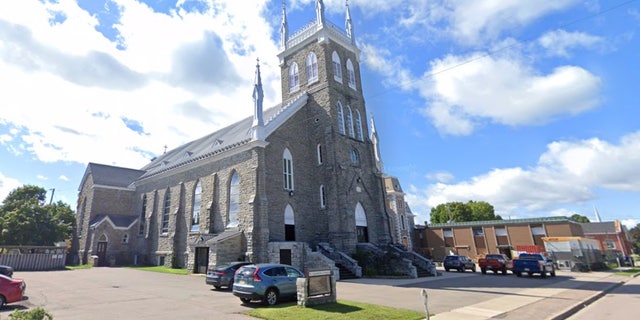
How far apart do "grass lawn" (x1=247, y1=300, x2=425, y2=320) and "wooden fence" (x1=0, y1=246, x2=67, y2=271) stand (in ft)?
105

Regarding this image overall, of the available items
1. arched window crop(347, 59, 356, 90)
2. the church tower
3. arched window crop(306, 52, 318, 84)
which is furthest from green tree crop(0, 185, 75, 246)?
arched window crop(347, 59, 356, 90)

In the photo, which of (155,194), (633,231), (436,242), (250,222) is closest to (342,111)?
(250,222)

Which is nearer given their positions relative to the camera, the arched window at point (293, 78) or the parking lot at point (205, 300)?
the parking lot at point (205, 300)

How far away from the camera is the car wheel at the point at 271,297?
12.7 meters

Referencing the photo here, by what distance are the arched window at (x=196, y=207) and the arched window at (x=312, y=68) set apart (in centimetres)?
1437

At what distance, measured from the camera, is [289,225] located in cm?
2683

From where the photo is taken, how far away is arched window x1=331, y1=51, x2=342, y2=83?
32094mm

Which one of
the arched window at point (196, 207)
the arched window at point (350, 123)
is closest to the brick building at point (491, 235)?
the arched window at point (350, 123)

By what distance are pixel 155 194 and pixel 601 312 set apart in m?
37.7

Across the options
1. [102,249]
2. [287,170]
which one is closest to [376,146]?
[287,170]

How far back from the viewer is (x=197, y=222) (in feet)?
101

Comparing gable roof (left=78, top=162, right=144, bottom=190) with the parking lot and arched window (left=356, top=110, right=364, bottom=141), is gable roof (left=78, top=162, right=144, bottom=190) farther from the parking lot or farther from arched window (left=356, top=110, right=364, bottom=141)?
arched window (left=356, top=110, right=364, bottom=141)

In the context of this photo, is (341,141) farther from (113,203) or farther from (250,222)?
(113,203)

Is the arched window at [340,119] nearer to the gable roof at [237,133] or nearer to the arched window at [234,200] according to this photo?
the gable roof at [237,133]
